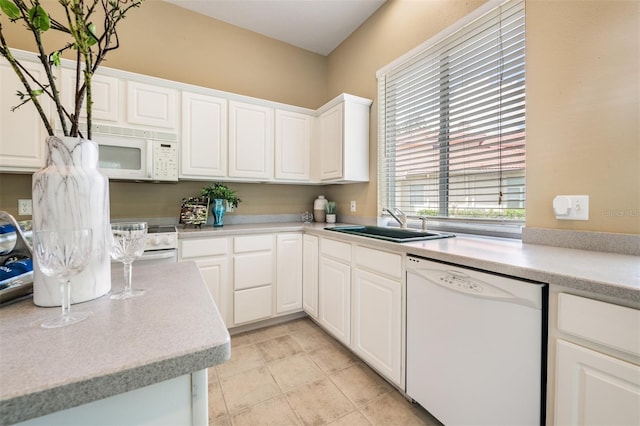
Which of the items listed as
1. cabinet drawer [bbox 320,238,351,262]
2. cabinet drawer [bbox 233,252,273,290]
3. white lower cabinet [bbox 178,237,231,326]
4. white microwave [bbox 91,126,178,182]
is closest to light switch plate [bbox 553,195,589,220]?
cabinet drawer [bbox 320,238,351,262]

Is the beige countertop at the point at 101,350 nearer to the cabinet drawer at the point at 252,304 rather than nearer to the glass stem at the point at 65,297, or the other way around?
the glass stem at the point at 65,297

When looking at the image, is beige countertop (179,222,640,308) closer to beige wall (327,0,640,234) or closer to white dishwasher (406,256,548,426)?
white dishwasher (406,256,548,426)

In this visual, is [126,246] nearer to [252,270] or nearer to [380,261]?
[380,261]

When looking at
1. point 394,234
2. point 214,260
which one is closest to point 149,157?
point 214,260

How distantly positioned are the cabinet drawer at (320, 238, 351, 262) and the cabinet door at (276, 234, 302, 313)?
35 cm

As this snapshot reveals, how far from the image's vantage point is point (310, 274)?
256 centimetres

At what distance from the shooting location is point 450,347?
1.29 meters

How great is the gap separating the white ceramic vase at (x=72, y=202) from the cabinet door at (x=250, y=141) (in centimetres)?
197

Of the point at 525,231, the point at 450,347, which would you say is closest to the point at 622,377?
the point at 450,347

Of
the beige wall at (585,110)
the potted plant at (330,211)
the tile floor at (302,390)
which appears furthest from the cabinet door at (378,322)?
the potted plant at (330,211)

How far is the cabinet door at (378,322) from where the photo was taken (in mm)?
1601

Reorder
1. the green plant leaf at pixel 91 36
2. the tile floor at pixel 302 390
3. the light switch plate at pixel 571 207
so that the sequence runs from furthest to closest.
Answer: the tile floor at pixel 302 390 < the light switch plate at pixel 571 207 < the green plant leaf at pixel 91 36

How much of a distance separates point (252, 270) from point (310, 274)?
52cm

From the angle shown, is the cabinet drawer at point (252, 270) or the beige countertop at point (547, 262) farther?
the cabinet drawer at point (252, 270)
